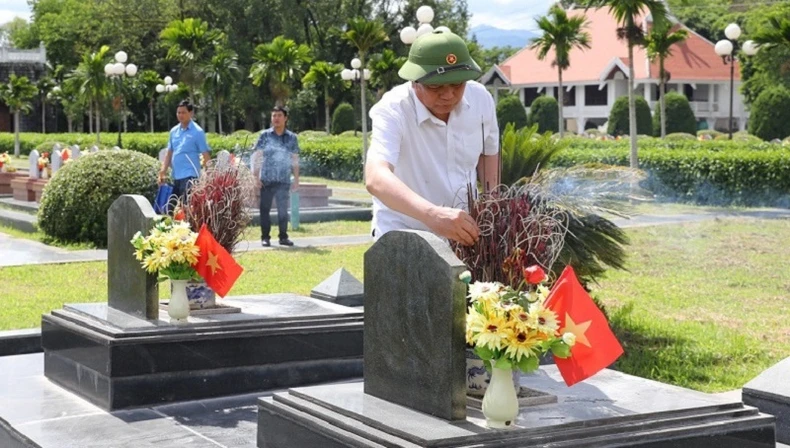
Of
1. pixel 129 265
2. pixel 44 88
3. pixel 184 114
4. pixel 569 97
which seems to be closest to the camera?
pixel 129 265

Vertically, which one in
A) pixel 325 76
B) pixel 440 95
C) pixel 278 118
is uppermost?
pixel 325 76

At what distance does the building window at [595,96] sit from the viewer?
204 feet

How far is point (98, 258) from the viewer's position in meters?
13.1

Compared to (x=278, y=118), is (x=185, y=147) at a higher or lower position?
lower

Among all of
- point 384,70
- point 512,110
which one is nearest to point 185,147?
point 384,70

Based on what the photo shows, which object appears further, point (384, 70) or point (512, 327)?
point (384, 70)

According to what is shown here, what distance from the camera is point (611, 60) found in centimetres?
5975

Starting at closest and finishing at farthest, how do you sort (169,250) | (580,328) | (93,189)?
(580,328) → (169,250) → (93,189)

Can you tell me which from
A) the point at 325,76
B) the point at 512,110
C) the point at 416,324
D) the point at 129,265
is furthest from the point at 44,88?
the point at 416,324

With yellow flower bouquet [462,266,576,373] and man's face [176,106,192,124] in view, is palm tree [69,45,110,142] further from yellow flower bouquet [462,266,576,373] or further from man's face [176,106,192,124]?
yellow flower bouquet [462,266,576,373]

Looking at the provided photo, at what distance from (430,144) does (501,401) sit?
1.18 m

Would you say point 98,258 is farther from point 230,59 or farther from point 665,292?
point 230,59

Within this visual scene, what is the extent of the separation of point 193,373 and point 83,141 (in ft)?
138

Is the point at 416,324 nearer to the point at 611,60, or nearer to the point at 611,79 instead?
the point at 611,79
